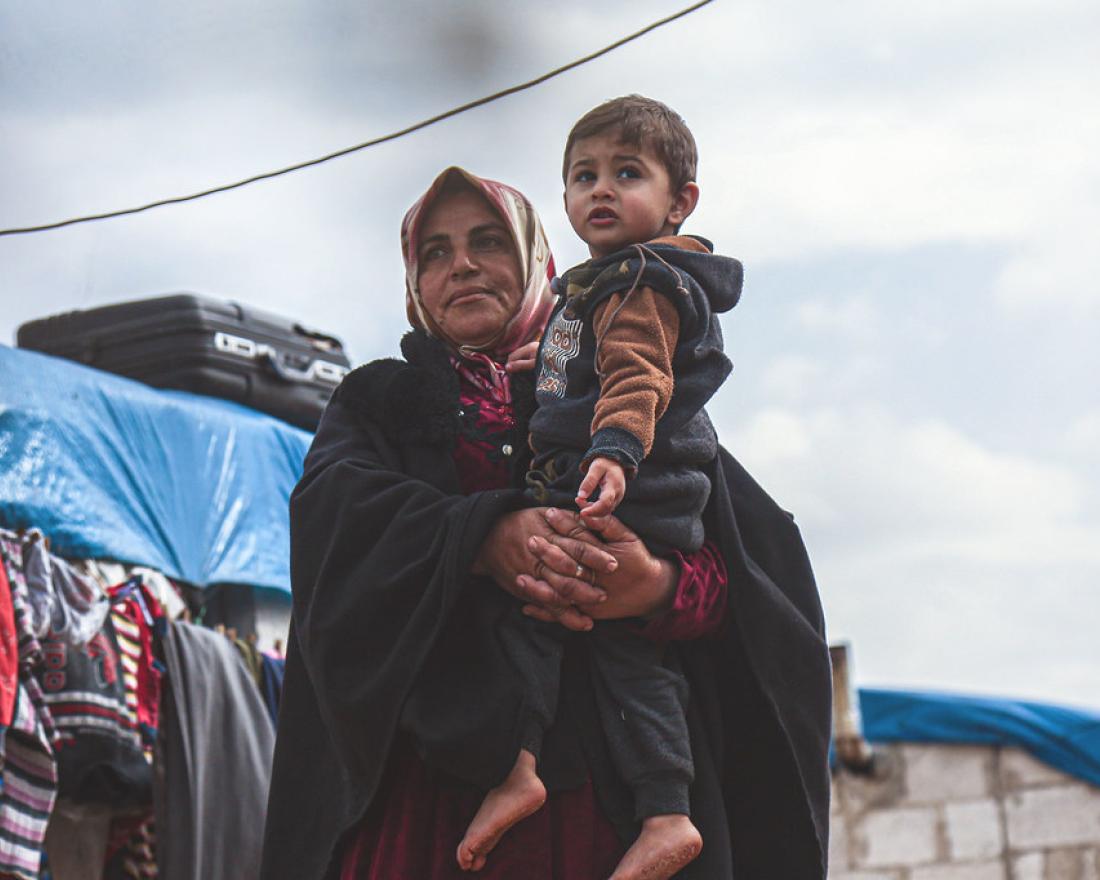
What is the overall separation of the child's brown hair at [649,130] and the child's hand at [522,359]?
1.01 feet

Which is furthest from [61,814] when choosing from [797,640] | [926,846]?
[926,846]

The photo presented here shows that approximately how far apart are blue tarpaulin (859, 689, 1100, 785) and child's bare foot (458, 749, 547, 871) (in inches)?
280

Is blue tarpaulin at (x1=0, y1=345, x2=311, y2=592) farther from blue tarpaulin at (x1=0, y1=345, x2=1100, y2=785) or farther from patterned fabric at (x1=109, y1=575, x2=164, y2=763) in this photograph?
patterned fabric at (x1=109, y1=575, x2=164, y2=763)

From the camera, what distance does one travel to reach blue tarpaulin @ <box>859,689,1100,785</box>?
9.08 meters

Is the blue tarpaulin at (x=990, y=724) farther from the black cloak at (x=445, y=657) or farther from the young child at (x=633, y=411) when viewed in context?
the young child at (x=633, y=411)

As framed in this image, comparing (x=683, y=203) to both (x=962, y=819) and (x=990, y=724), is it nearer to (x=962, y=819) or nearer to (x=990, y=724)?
(x=990, y=724)

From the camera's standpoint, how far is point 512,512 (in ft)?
8.42

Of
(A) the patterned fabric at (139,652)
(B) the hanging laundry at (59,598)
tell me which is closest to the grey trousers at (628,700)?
(B) the hanging laundry at (59,598)

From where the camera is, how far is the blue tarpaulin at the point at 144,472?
5.75 meters

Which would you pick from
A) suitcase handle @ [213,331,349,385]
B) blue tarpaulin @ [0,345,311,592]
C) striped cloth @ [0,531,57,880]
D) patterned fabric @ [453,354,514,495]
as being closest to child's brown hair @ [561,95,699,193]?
patterned fabric @ [453,354,514,495]

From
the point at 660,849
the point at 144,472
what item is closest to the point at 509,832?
the point at 660,849

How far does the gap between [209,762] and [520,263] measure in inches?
107

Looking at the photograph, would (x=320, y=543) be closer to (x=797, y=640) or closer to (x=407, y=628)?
(x=407, y=628)

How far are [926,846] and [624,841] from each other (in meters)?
7.50
